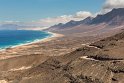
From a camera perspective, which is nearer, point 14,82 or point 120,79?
point 120,79

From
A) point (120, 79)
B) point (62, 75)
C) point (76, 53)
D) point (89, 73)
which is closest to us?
point (120, 79)

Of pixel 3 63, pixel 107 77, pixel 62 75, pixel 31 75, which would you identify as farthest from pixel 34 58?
pixel 107 77

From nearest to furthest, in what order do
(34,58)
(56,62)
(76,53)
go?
(56,62) < (76,53) < (34,58)

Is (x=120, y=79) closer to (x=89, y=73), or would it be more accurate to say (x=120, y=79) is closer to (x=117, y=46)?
(x=89, y=73)

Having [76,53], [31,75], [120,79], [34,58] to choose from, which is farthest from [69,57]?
[34,58]

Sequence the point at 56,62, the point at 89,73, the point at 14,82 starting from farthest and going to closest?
the point at 56,62, the point at 14,82, the point at 89,73

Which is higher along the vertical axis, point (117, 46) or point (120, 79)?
point (117, 46)

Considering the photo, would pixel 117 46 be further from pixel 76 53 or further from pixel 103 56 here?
pixel 76 53

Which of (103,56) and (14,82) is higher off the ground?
(103,56)

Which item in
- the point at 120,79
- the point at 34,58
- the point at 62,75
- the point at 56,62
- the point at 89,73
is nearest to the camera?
the point at 120,79
